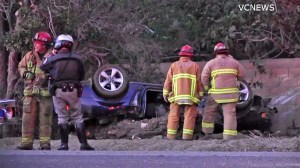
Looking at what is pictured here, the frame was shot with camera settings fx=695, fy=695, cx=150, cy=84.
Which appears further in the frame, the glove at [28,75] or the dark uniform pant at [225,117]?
the dark uniform pant at [225,117]

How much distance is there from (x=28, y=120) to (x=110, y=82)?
2845mm

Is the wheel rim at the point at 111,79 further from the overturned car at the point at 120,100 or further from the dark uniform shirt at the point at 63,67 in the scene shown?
the dark uniform shirt at the point at 63,67

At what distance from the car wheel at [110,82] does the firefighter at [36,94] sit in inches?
100

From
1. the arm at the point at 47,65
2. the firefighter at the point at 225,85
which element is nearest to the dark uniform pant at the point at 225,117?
the firefighter at the point at 225,85

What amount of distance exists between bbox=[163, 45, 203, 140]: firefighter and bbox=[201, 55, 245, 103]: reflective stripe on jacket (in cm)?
20

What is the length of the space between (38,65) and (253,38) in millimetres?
7311

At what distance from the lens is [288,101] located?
51.0 feet

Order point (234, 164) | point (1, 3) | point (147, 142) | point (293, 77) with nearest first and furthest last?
1. point (234, 164)
2. point (147, 142)
3. point (1, 3)
4. point (293, 77)

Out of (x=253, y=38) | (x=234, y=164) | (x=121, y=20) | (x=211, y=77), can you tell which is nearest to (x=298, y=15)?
(x=253, y=38)

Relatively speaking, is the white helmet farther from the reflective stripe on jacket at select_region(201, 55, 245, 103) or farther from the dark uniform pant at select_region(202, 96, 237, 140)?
the dark uniform pant at select_region(202, 96, 237, 140)

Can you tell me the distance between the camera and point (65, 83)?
9.03m

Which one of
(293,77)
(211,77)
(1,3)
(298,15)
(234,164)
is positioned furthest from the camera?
(293,77)

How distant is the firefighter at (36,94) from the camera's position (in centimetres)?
950

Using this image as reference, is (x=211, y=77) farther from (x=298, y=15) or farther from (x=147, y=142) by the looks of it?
(x=298, y=15)
